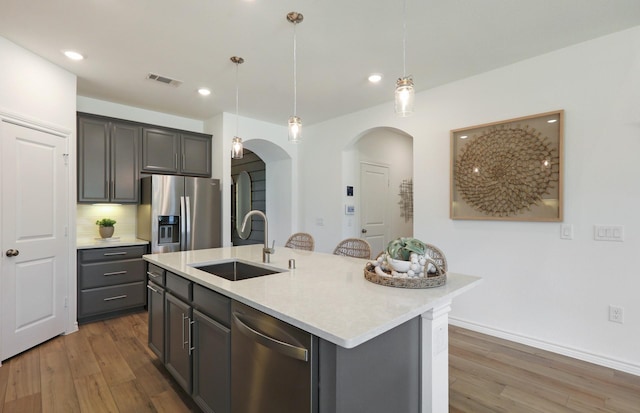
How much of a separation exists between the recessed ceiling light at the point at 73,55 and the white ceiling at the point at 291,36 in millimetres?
84

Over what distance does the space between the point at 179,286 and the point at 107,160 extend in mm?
2597

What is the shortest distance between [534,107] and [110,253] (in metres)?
4.70

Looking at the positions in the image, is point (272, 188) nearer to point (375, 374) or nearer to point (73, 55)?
point (73, 55)

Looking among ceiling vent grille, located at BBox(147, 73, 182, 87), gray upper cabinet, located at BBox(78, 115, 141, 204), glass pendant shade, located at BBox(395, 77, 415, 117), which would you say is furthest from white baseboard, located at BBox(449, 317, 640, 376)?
gray upper cabinet, located at BBox(78, 115, 141, 204)

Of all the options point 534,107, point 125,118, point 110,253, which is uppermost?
point 125,118

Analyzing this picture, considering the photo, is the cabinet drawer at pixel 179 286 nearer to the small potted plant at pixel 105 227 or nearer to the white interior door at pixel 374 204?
the small potted plant at pixel 105 227

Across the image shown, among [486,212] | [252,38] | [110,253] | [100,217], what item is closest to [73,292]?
[110,253]

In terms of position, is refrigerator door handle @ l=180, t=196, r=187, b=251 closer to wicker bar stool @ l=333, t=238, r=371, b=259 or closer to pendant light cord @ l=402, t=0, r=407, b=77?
wicker bar stool @ l=333, t=238, r=371, b=259

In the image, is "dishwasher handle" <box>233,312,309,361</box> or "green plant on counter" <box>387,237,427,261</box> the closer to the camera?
"dishwasher handle" <box>233,312,309,361</box>

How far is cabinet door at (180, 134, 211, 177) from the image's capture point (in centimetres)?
445

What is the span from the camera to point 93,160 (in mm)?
3693

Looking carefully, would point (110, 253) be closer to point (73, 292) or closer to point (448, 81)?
point (73, 292)

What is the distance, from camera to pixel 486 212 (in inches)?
124

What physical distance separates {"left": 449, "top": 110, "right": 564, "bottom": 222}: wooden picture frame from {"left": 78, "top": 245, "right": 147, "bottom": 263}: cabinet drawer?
374cm
